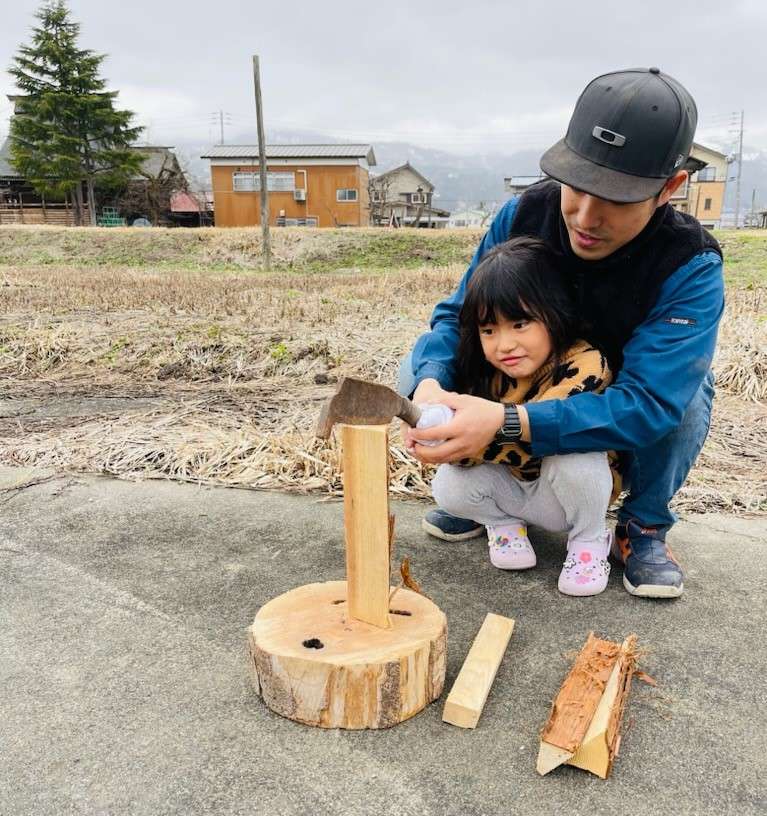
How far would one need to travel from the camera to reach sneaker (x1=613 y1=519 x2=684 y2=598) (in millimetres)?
2031

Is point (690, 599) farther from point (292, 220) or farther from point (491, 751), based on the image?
point (292, 220)

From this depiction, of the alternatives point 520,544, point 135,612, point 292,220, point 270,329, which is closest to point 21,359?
point 270,329

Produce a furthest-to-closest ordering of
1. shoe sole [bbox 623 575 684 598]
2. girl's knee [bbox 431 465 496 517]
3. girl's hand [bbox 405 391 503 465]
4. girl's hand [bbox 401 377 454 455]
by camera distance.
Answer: girl's knee [bbox 431 465 496 517]
shoe sole [bbox 623 575 684 598]
girl's hand [bbox 401 377 454 455]
girl's hand [bbox 405 391 503 465]

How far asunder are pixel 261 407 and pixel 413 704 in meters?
2.73

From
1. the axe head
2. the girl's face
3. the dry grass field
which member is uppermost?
the girl's face

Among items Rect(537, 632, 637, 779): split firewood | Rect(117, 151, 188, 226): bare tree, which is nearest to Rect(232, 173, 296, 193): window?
Rect(117, 151, 188, 226): bare tree

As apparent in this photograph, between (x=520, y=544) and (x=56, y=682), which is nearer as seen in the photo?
(x=56, y=682)

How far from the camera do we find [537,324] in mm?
1955

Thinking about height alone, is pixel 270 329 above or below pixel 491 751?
above

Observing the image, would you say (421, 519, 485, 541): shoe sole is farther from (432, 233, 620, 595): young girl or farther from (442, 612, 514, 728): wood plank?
(442, 612, 514, 728): wood plank

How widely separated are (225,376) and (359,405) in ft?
11.9

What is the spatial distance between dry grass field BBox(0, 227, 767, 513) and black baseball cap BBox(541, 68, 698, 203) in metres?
1.53

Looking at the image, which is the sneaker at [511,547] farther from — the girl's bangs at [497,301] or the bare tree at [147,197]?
the bare tree at [147,197]

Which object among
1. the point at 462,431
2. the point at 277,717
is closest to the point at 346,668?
the point at 277,717
